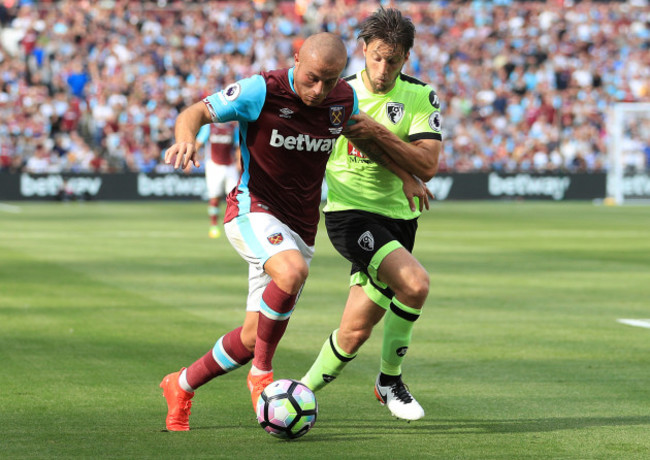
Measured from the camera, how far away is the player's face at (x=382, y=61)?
22.5ft

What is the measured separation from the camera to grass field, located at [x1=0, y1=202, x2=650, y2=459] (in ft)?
20.2

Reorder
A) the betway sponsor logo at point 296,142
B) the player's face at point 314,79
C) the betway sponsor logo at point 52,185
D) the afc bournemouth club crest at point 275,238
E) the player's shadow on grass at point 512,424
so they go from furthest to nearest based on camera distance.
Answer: the betway sponsor logo at point 52,185 < the player's shadow on grass at point 512,424 < the betway sponsor logo at point 296,142 < the afc bournemouth club crest at point 275,238 < the player's face at point 314,79

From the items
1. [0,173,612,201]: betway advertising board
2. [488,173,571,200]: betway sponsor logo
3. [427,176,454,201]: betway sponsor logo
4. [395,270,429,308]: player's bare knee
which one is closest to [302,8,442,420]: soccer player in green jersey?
[395,270,429,308]: player's bare knee

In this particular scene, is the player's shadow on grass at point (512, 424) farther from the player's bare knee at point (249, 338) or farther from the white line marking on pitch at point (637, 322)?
the white line marking on pitch at point (637, 322)

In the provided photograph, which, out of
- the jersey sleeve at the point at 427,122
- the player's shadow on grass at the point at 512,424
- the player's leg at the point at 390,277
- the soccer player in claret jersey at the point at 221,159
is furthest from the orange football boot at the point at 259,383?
the soccer player in claret jersey at the point at 221,159

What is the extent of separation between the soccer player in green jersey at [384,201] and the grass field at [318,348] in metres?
0.35

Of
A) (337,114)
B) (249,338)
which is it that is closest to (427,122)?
(337,114)

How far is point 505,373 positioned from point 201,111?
11.6 feet

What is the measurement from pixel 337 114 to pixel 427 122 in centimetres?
93

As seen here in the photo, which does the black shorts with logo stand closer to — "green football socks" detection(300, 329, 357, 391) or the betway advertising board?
"green football socks" detection(300, 329, 357, 391)

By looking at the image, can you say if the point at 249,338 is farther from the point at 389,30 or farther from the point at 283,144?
the point at 389,30

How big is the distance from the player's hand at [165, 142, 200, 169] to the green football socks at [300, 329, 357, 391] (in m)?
1.83

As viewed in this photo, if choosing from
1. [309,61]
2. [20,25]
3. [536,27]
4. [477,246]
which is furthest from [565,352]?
[536,27]

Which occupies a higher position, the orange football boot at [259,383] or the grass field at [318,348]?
the orange football boot at [259,383]
